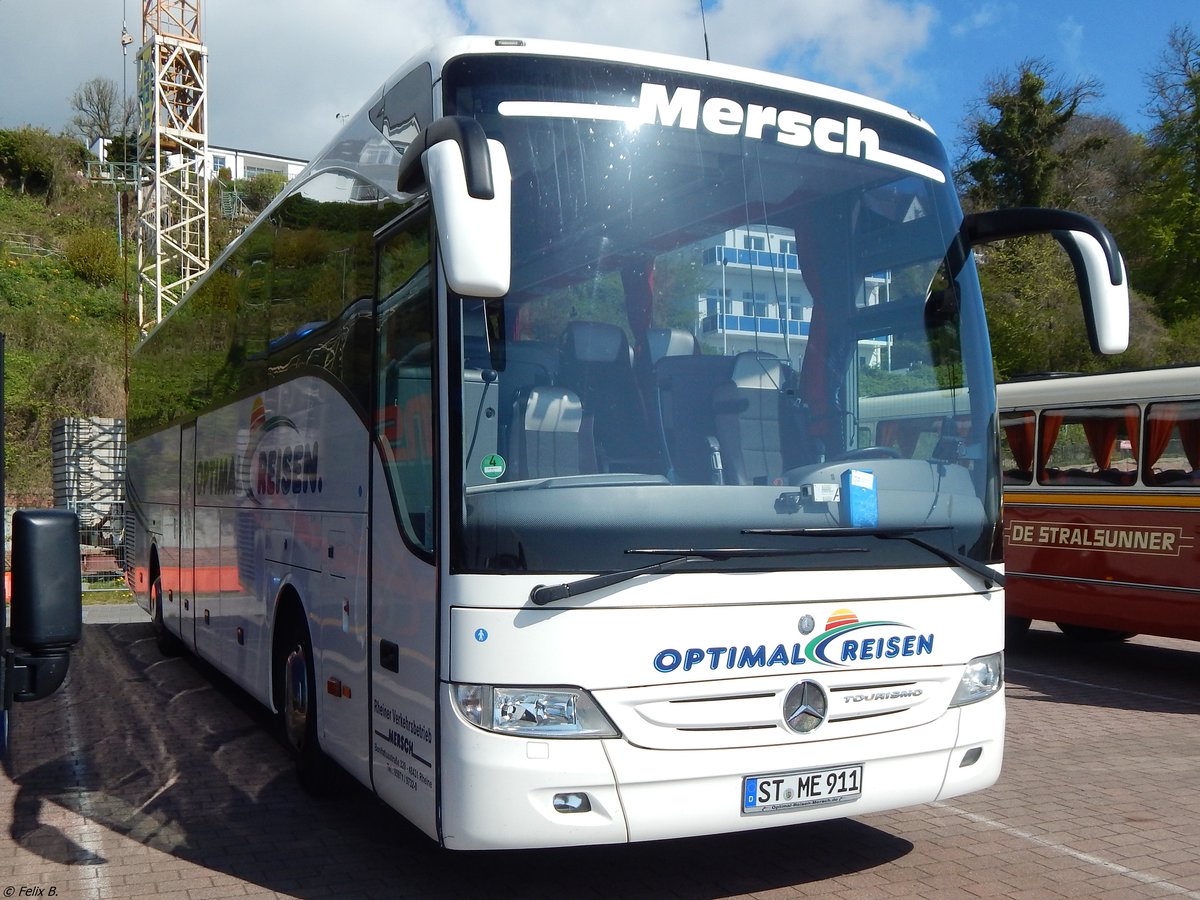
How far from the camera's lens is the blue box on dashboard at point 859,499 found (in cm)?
476

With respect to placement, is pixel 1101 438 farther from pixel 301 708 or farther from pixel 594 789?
pixel 594 789

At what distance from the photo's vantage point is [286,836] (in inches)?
236

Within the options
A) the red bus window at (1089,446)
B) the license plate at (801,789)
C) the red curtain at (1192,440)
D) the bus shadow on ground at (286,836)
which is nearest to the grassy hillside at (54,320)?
the bus shadow on ground at (286,836)

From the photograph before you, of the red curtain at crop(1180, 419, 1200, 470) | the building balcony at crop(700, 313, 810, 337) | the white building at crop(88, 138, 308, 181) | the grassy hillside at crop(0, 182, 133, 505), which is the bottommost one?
the red curtain at crop(1180, 419, 1200, 470)

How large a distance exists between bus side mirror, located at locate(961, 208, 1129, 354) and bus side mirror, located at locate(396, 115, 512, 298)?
8.04 feet

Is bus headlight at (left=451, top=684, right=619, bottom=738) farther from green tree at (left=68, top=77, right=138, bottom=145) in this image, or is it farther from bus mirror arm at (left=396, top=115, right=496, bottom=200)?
green tree at (left=68, top=77, right=138, bottom=145)

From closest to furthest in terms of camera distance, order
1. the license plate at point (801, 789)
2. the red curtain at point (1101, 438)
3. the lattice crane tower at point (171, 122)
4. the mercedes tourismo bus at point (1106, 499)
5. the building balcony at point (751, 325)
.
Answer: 1. the license plate at point (801, 789)
2. the building balcony at point (751, 325)
3. the mercedes tourismo bus at point (1106, 499)
4. the red curtain at point (1101, 438)
5. the lattice crane tower at point (171, 122)

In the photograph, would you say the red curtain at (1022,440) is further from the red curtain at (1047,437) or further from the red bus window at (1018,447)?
the red curtain at (1047,437)

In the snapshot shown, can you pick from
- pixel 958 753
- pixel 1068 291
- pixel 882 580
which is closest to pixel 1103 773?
pixel 958 753

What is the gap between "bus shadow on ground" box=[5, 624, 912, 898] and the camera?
5238 millimetres

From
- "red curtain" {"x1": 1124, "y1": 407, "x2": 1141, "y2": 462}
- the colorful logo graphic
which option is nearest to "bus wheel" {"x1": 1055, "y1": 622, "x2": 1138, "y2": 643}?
"red curtain" {"x1": 1124, "y1": 407, "x2": 1141, "y2": 462}

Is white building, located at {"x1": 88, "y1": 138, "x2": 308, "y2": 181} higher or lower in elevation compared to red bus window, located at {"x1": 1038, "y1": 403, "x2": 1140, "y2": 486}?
higher

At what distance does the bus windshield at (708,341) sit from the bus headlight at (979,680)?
1.68 ft

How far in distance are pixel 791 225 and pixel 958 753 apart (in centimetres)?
228
